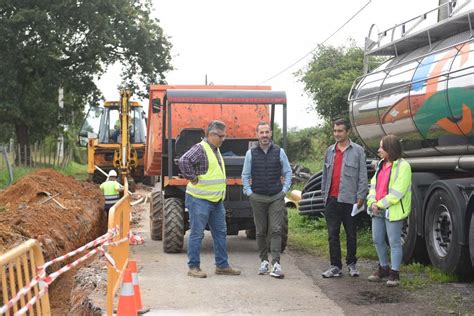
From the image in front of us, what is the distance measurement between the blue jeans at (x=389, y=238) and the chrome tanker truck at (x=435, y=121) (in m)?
0.69

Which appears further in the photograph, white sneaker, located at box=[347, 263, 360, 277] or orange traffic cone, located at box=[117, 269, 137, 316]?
white sneaker, located at box=[347, 263, 360, 277]

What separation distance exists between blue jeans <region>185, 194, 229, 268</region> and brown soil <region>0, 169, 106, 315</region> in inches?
63.2

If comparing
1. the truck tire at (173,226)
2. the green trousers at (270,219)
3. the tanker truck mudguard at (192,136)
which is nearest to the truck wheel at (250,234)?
the tanker truck mudguard at (192,136)

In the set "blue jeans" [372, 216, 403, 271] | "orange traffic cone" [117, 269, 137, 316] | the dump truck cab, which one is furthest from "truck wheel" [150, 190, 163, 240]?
the dump truck cab

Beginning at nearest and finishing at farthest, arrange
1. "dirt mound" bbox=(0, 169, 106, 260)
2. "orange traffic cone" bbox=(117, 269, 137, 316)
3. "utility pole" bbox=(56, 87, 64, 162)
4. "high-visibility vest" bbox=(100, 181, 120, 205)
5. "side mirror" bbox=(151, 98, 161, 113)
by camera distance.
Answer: "orange traffic cone" bbox=(117, 269, 137, 316), "dirt mound" bbox=(0, 169, 106, 260), "side mirror" bbox=(151, 98, 161, 113), "high-visibility vest" bbox=(100, 181, 120, 205), "utility pole" bbox=(56, 87, 64, 162)

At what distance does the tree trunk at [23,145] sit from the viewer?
31.4 m

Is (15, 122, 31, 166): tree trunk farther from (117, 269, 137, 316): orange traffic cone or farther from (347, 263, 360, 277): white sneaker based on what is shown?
(117, 269, 137, 316): orange traffic cone

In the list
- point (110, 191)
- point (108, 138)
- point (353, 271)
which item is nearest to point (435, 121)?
point (353, 271)

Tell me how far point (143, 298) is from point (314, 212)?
5.78 metres

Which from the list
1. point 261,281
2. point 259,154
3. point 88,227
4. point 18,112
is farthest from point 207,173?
point 18,112

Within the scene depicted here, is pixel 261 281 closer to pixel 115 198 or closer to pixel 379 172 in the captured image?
pixel 379 172

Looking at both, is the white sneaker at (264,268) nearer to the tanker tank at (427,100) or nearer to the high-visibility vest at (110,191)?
the tanker tank at (427,100)

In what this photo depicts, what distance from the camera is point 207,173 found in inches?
340

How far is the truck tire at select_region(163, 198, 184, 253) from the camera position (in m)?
10.3
